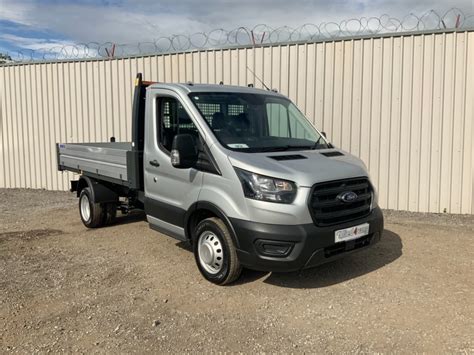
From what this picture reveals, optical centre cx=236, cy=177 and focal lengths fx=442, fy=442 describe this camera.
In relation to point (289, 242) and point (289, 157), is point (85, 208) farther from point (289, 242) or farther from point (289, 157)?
point (289, 242)

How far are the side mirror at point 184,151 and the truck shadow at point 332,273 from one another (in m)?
1.47

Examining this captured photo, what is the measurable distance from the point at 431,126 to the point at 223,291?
6.09 meters

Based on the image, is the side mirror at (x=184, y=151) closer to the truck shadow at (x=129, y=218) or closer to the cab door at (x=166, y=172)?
the cab door at (x=166, y=172)

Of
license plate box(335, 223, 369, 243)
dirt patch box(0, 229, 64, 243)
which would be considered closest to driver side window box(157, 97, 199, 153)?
license plate box(335, 223, 369, 243)

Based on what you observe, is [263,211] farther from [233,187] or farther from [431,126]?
[431,126]

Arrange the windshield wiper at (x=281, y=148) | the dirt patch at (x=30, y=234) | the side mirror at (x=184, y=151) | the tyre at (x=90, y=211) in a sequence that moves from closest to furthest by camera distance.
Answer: the side mirror at (x=184, y=151) → the windshield wiper at (x=281, y=148) → the dirt patch at (x=30, y=234) → the tyre at (x=90, y=211)

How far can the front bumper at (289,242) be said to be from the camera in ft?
14.0

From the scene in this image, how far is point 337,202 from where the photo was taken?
4.52 m

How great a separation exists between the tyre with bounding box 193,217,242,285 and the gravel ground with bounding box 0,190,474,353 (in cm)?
16

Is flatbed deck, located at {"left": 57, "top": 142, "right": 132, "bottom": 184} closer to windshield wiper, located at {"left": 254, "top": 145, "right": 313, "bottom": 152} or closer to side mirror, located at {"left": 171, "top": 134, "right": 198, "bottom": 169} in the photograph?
side mirror, located at {"left": 171, "top": 134, "right": 198, "bottom": 169}

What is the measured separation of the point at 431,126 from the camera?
8781 millimetres

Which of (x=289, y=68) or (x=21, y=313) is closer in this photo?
Answer: (x=21, y=313)

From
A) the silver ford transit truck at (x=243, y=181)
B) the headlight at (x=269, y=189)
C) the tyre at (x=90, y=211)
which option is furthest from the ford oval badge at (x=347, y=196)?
the tyre at (x=90, y=211)

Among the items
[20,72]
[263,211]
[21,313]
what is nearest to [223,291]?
[263,211]
